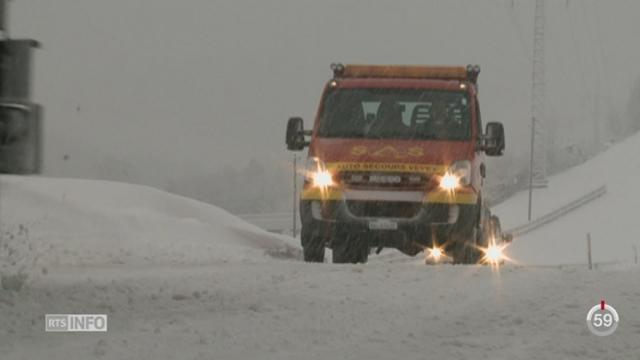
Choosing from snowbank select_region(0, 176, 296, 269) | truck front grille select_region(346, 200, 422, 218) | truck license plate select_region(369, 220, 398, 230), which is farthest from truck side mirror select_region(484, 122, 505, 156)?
snowbank select_region(0, 176, 296, 269)

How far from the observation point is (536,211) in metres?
71.8

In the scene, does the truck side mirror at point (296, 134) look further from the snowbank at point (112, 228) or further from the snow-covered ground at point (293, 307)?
the snow-covered ground at point (293, 307)

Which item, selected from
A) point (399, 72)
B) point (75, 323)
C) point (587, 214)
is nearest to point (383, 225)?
point (399, 72)

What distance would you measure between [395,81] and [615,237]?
4304cm

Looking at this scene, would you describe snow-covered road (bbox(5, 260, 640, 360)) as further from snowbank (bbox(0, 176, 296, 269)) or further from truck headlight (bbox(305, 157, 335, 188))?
snowbank (bbox(0, 176, 296, 269))

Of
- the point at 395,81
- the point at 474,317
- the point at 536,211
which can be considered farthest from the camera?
the point at 536,211

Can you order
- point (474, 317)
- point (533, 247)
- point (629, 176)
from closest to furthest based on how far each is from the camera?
1. point (474, 317)
2. point (533, 247)
3. point (629, 176)

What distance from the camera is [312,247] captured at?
13.9 m

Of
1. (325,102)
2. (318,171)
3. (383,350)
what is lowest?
(383,350)

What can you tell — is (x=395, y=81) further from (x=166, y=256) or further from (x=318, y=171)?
(x=166, y=256)

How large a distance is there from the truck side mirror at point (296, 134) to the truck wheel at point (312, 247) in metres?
1.30

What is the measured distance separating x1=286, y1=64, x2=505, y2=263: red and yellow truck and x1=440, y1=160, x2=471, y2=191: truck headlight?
0.04 ft

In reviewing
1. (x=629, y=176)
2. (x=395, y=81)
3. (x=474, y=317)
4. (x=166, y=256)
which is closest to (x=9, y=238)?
(x=166, y=256)

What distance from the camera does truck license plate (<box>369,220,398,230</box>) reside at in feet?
42.3
